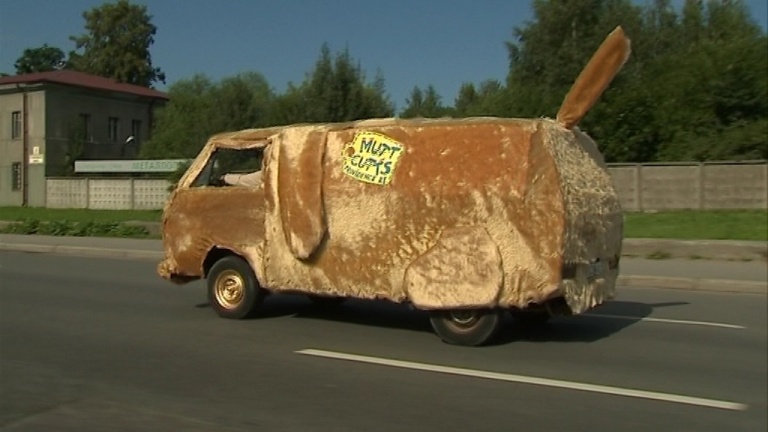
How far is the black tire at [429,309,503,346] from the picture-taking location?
8.52 meters

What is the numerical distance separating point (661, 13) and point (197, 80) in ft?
119

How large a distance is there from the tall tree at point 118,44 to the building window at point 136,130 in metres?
3.60

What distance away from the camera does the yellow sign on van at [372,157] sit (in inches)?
350

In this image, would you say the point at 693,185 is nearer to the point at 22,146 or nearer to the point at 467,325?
the point at 467,325

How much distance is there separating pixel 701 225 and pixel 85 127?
3787 centimetres

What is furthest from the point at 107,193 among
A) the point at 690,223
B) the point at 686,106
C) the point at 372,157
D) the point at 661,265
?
the point at 372,157

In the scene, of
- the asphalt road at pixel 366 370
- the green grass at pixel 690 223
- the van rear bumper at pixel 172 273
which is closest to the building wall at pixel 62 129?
the green grass at pixel 690 223

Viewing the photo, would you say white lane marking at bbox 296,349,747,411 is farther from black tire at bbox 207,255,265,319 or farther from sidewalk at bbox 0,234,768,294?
black tire at bbox 207,255,265,319

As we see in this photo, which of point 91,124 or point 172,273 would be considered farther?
point 91,124

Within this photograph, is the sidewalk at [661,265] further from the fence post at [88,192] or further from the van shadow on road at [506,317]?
the fence post at [88,192]

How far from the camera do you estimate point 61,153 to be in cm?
4744

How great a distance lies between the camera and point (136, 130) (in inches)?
2233

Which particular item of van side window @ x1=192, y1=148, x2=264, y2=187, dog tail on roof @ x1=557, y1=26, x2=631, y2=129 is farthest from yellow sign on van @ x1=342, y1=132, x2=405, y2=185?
dog tail on roof @ x1=557, y1=26, x2=631, y2=129

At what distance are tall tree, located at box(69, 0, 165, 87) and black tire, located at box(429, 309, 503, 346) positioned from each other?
21246mm
